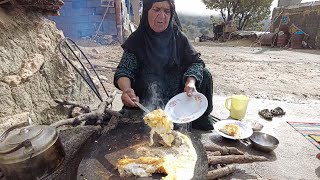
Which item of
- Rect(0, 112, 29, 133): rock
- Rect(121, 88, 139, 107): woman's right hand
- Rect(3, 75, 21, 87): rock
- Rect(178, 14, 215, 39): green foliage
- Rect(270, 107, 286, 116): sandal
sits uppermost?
Rect(178, 14, 215, 39): green foliage

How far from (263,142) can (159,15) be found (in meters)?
2.13

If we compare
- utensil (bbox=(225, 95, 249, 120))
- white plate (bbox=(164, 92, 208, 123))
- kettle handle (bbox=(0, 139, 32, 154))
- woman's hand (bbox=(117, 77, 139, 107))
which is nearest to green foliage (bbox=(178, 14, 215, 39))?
utensil (bbox=(225, 95, 249, 120))

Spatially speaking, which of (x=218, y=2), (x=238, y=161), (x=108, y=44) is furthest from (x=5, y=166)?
(x=218, y=2)

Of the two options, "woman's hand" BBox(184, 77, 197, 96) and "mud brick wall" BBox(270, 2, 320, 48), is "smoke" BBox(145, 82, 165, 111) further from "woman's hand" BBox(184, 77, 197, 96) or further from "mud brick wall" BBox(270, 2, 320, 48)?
"mud brick wall" BBox(270, 2, 320, 48)

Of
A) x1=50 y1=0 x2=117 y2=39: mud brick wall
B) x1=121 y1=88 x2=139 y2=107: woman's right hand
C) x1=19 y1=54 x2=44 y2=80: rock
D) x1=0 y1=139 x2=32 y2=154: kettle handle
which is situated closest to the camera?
x1=0 y1=139 x2=32 y2=154: kettle handle

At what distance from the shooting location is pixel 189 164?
1.57 meters

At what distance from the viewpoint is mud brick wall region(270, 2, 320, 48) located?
45.3 feet

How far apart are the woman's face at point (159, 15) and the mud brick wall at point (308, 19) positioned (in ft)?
49.1

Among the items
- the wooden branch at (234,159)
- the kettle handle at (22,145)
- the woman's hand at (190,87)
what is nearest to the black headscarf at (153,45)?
the woman's hand at (190,87)

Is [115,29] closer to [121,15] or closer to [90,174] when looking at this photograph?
[121,15]

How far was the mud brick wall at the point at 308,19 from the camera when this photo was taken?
544 inches

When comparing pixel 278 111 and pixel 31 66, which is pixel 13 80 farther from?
pixel 278 111

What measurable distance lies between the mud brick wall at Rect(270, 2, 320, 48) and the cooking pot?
649 inches

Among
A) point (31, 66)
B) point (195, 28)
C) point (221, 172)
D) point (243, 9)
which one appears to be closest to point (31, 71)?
point (31, 66)
